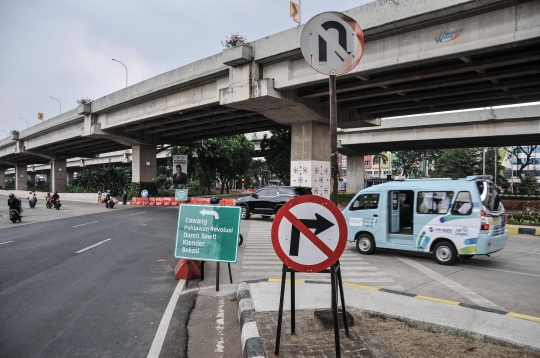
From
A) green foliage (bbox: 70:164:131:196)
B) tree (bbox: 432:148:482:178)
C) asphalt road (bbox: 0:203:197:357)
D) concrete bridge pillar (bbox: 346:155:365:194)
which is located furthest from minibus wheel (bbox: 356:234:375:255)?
tree (bbox: 432:148:482:178)

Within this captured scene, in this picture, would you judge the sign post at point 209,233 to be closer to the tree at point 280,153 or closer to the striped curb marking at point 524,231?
the striped curb marking at point 524,231

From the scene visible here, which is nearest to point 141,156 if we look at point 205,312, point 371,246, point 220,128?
point 220,128

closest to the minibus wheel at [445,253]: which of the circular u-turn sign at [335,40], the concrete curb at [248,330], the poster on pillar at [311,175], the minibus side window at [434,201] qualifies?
the minibus side window at [434,201]

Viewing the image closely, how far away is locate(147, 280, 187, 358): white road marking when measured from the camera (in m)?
4.25

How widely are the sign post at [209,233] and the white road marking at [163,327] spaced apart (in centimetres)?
74

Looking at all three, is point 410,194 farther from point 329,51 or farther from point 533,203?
point 533,203

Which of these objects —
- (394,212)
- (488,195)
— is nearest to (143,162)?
(394,212)

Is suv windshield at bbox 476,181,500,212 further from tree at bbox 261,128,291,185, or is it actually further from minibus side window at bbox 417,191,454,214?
tree at bbox 261,128,291,185

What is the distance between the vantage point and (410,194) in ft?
34.3

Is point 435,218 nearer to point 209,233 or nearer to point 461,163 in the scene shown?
point 209,233

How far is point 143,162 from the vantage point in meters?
34.8

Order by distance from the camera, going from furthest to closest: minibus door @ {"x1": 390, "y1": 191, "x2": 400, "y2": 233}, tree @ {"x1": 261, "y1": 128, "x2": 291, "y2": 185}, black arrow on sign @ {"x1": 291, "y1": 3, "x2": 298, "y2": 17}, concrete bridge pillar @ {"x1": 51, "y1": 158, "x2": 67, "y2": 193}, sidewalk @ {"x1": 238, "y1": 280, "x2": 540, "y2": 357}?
concrete bridge pillar @ {"x1": 51, "y1": 158, "x2": 67, "y2": 193}, tree @ {"x1": 261, "y1": 128, "x2": 291, "y2": 185}, black arrow on sign @ {"x1": 291, "y1": 3, "x2": 298, "y2": 17}, minibus door @ {"x1": 390, "y1": 191, "x2": 400, "y2": 233}, sidewalk @ {"x1": 238, "y1": 280, "x2": 540, "y2": 357}

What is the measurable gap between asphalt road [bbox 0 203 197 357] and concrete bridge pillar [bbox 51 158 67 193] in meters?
44.9

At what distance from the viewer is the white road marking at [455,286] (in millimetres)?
6066
